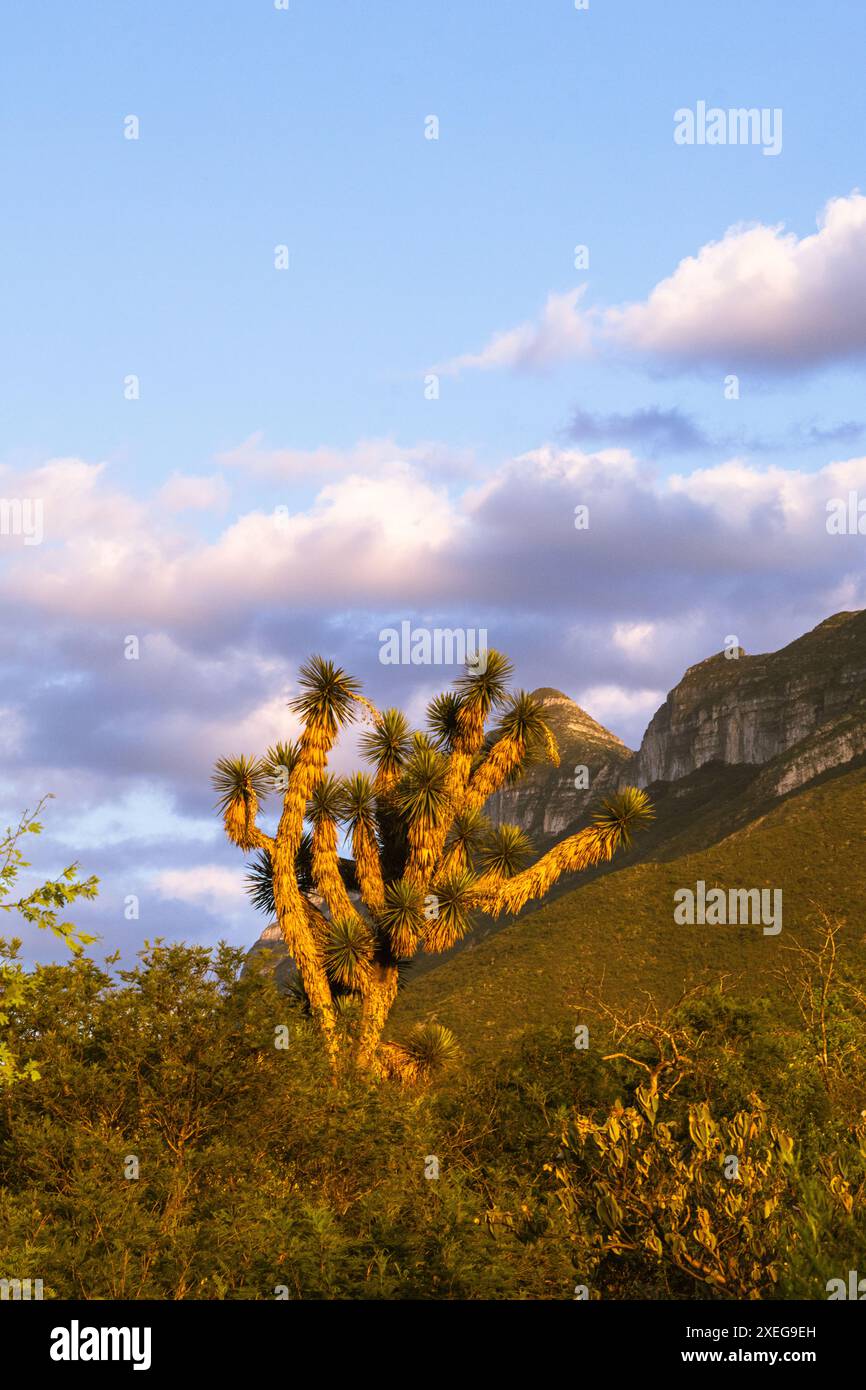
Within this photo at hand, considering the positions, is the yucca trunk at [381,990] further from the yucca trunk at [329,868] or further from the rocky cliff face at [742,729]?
the rocky cliff face at [742,729]

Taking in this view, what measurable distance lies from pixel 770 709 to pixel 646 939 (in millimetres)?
85437

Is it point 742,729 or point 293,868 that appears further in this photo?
point 742,729

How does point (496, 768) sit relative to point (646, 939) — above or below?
above

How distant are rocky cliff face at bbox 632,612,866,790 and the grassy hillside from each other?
1670 inches

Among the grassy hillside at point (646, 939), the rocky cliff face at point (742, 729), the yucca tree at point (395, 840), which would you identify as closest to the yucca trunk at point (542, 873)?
the yucca tree at point (395, 840)

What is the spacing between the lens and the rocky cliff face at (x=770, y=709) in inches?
4793

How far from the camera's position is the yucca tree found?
2806 centimetres

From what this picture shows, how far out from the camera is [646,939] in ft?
211

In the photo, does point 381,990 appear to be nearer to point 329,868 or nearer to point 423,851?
point 329,868

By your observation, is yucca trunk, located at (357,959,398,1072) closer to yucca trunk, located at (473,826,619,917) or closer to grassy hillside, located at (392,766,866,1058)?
yucca trunk, located at (473,826,619,917)

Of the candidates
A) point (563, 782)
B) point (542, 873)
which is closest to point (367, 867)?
point (542, 873)
